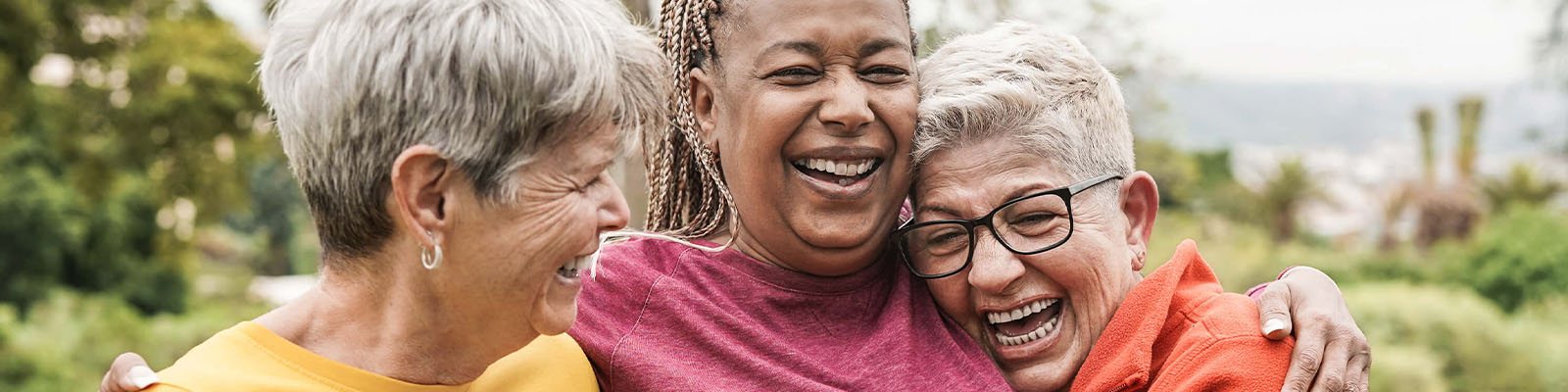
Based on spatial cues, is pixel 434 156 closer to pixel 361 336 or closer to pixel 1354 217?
pixel 361 336

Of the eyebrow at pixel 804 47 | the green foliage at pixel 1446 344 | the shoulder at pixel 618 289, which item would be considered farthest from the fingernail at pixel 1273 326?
the green foliage at pixel 1446 344

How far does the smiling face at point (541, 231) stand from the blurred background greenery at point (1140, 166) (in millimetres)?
1404

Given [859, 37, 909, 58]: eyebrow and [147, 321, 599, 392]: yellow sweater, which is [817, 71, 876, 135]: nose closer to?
[859, 37, 909, 58]: eyebrow

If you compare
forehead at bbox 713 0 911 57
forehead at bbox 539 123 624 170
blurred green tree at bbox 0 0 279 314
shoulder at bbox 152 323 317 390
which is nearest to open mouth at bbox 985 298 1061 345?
forehead at bbox 713 0 911 57

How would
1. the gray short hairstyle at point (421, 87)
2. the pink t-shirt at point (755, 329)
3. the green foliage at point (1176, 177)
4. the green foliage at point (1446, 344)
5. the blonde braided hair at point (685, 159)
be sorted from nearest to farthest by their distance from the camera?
the gray short hairstyle at point (421, 87), the pink t-shirt at point (755, 329), the blonde braided hair at point (685, 159), the green foliage at point (1446, 344), the green foliage at point (1176, 177)

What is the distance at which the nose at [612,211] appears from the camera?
2.03 metres

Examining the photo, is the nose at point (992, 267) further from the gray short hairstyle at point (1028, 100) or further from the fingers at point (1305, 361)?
the fingers at point (1305, 361)

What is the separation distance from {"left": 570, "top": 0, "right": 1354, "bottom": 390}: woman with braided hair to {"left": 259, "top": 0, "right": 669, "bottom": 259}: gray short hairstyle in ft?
1.94

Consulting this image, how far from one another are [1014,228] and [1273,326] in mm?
512

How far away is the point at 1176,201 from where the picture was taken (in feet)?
84.6

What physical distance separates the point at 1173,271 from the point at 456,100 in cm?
→ 145

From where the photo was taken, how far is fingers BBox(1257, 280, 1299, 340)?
2.27m

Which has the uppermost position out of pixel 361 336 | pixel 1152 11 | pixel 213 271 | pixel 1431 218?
pixel 361 336

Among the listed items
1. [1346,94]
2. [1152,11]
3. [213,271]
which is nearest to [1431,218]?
[1152,11]
